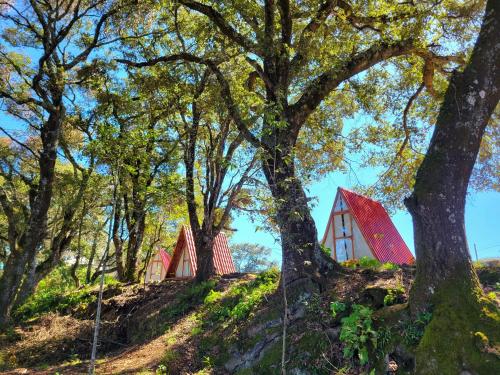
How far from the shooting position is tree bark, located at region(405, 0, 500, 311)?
5.26 meters

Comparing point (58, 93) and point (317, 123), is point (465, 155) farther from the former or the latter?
point (58, 93)

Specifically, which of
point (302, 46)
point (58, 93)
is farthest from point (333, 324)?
point (58, 93)

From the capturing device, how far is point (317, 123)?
1141cm

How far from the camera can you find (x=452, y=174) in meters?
5.40

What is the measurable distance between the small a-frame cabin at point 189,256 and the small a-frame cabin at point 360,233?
5.96 metres

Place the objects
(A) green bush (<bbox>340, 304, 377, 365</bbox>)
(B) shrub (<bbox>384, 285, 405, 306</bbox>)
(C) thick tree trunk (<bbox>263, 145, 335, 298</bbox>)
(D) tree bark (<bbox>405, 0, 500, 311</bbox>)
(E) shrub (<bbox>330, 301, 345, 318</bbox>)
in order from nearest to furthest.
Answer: (D) tree bark (<bbox>405, 0, 500, 311</bbox>) < (A) green bush (<bbox>340, 304, 377, 365</bbox>) < (B) shrub (<bbox>384, 285, 405, 306</bbox>) < (E) shrub (<bbox>330, 301, 345, 318</bbox>) < (C) thick tree trunk (<bbox>263, 145, 335, 298</bbox>)

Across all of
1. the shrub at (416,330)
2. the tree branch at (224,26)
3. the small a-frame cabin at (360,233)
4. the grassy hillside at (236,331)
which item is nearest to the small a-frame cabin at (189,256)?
the small a-frame cabin at (360,233)

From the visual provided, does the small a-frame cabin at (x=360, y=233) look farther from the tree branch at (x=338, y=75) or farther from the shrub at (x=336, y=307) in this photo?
the shrub at (x=336, y=307)

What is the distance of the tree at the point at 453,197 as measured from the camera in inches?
198

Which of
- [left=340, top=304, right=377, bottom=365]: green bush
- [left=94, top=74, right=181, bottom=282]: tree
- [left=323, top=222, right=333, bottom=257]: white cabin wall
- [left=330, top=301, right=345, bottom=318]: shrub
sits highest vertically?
[left=94, top=74, right=181, bottom=282]: tree

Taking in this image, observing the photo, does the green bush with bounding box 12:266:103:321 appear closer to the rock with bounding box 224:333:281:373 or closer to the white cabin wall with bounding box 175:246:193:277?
the white cabin wall with bounding box 175:246:193:277

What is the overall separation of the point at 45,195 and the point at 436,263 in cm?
1068

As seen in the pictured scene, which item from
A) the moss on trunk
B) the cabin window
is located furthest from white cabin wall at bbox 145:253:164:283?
the moss on trunk

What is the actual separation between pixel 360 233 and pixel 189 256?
32.6ft
